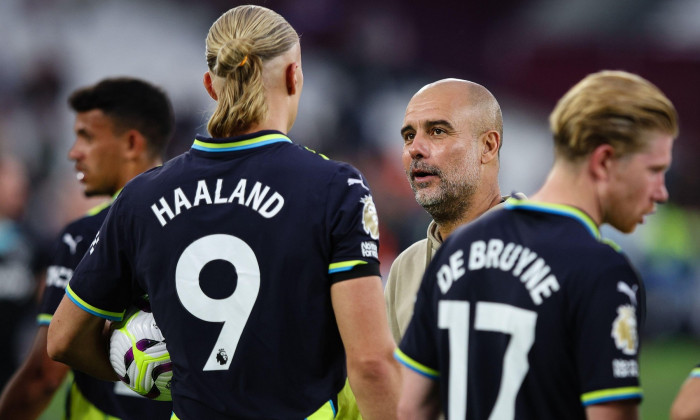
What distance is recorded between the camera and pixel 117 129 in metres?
4.70

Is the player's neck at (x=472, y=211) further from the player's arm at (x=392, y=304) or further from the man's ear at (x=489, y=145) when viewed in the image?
the player's arm at (x=392, y=304)

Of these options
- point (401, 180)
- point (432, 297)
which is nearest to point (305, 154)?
point (432, 297)

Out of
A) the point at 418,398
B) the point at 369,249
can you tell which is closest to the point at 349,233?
the point at 369,249

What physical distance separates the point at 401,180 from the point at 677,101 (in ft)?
29.1

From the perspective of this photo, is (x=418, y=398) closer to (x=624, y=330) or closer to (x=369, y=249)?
(x=369, y=249)

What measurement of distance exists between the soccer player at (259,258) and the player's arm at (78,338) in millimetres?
255

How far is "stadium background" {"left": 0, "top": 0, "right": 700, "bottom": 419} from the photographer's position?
1516cm

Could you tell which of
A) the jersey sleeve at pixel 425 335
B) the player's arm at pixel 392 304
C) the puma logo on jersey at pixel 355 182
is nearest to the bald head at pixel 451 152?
the player's arm at pixel 392 304

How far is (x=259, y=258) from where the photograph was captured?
279cm

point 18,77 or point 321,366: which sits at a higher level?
point 18,77

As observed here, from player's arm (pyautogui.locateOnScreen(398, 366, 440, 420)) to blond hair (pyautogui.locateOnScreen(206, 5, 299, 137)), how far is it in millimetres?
938

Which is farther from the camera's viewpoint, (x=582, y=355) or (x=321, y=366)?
(x=321, y=366)

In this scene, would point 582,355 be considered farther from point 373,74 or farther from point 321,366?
point 373,74

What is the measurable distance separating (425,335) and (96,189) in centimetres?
255
